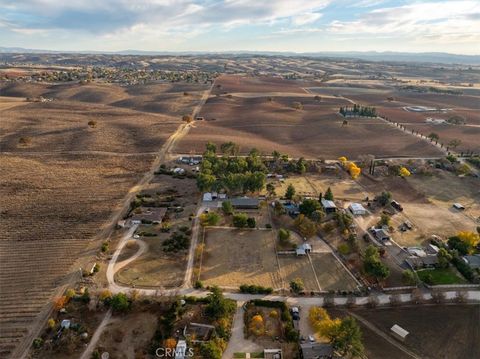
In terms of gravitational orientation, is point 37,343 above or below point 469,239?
below

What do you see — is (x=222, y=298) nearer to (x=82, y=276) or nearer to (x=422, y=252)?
(x=82, y=276)

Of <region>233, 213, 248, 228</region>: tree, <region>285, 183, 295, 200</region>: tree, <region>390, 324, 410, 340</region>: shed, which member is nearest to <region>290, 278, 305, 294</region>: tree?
<region>390, 324, 410, 340</region>: shed

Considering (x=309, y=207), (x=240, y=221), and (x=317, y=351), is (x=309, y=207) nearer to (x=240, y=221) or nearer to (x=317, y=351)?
(x=240, y=221)

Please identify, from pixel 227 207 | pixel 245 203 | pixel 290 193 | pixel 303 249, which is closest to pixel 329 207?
pixel 290 193

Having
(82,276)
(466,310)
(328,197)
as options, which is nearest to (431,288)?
(466,310)

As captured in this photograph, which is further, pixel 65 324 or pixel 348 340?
pixel 65 324

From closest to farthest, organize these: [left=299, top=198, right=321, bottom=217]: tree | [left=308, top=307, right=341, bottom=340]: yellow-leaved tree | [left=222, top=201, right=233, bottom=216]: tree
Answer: [left=308, top=307, right=341, bottom=340]: yellow-leaved tree → [left=222, top=201, right=233, bottom=216]: tree → [left=299, top=198, right=321, bottom=217]: tree

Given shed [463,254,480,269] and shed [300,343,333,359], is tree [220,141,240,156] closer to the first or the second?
shed [463,254,480,269]
